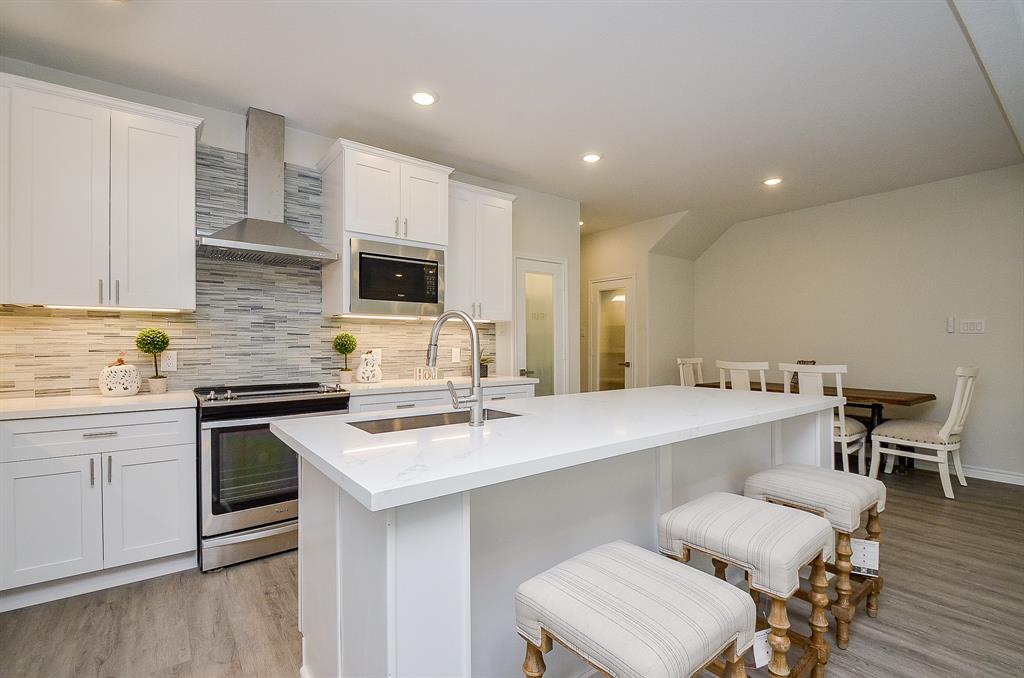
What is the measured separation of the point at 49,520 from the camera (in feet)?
7.26

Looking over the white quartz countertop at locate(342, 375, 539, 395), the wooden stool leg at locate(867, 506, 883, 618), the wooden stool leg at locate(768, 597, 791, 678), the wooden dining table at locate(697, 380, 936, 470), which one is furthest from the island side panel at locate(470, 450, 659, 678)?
the wooden dining table at locate(697, 380, 936, 470)

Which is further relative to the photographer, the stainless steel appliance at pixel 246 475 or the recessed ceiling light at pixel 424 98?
the recessed ceiling light at pixel 424 98

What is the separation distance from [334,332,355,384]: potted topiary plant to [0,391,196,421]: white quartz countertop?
97 centimetres

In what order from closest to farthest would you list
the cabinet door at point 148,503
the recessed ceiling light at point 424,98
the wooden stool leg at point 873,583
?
the wooden stool leg at point 873,583 → the cabinet door at point 148,503 → the recessed ceiling light at point 424,98

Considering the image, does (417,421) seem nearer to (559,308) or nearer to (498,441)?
(498,441)

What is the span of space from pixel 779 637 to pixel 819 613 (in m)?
0.40

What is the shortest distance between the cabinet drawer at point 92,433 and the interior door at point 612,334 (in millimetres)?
4764

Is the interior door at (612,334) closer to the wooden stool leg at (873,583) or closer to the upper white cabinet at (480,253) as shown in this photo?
the upper white cabinet at (480,253)

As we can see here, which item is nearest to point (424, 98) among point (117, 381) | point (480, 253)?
point (480, 253)

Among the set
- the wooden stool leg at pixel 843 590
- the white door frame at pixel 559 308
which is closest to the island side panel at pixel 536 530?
the wooden stool leg at pixel 843 590

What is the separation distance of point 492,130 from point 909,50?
2341mm

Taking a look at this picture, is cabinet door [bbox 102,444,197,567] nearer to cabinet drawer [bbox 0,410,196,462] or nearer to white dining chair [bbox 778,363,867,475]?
cabinet drawer [bbox 0,410,196,462]

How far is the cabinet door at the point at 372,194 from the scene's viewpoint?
314 cm

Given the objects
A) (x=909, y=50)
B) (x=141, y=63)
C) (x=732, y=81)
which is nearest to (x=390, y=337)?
(x=141, y=63)
